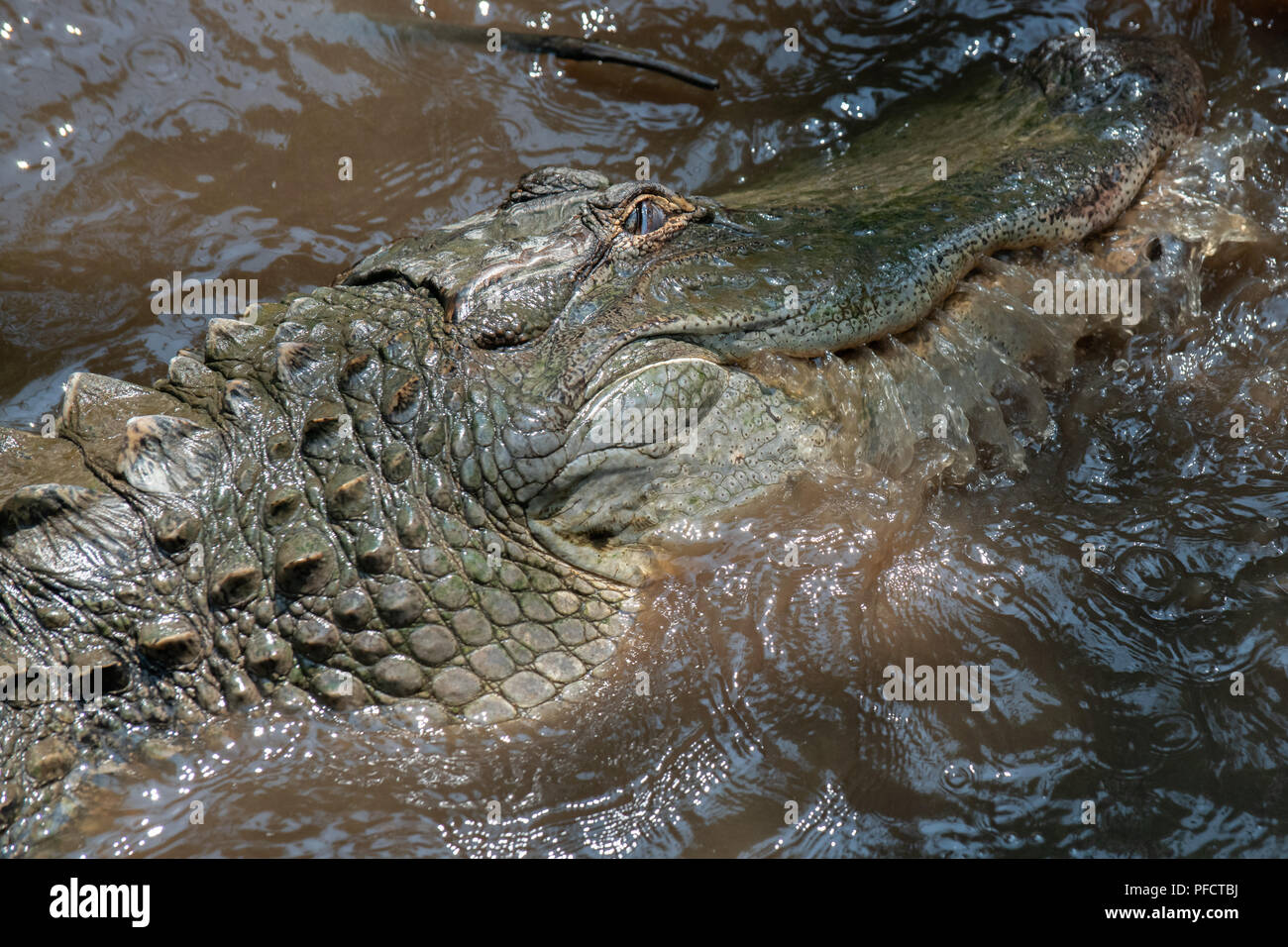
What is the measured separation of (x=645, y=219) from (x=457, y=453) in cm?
87

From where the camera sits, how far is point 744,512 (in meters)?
2.68

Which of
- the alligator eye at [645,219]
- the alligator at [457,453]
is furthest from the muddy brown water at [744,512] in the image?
the alligator eye at [645,219]

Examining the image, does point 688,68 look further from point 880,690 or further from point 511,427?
point 880,690

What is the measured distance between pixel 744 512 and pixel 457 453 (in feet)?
2.63

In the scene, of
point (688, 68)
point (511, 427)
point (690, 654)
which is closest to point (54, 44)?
point (688, 68)

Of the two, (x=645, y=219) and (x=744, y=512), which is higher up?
(x=645, y=219)

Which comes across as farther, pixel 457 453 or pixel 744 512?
pixel 744 512

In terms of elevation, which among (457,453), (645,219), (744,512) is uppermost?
(645,219)

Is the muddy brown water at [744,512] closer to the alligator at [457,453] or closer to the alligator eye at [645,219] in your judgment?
the alligator at [457,453]

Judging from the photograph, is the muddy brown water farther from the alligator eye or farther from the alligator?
the alligator eye

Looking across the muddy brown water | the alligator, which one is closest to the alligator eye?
the alligator

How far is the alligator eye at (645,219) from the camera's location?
275cm

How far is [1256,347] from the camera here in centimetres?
331

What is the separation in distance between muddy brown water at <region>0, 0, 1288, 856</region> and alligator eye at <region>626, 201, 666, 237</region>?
2.87 feet
